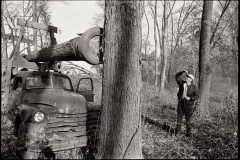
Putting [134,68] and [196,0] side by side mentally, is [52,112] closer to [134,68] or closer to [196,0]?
[134,68]

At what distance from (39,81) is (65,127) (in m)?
1.83

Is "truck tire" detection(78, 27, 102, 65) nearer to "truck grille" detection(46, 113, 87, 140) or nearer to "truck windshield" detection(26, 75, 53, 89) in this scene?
"truck grille" detection(46, 113, 87, 140)

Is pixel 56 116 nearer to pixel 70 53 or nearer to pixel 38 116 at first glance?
pixel 38 116

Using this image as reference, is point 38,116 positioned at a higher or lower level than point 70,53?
lower

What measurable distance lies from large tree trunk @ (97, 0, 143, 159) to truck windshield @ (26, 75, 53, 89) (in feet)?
8.57

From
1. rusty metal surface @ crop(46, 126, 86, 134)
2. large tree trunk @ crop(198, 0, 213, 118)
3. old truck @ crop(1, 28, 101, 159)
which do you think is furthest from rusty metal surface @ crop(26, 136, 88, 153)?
large tree trunk @ crop(198, 0, 213, 118)

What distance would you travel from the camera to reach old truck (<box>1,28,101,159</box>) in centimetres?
411

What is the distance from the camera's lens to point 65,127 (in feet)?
14.5

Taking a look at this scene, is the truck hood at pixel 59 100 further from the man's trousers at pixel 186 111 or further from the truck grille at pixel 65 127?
the man's trousers at pixel 186 111

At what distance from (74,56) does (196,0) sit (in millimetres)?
21876

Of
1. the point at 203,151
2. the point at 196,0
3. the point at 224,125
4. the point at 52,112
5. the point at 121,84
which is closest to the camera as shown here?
the point at 121,84

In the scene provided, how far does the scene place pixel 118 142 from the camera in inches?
140

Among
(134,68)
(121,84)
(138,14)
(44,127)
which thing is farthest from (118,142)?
(138,14)

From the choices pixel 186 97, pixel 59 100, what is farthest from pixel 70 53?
pixel 186 97
